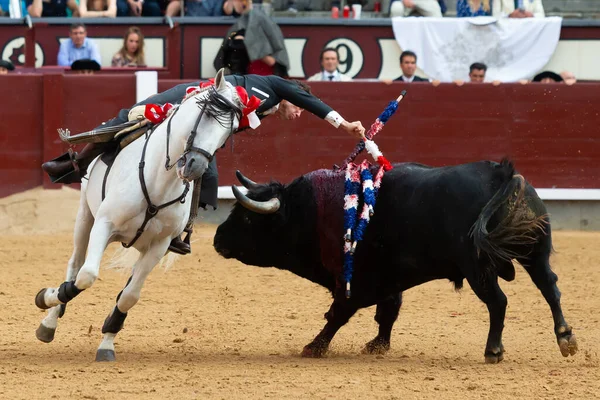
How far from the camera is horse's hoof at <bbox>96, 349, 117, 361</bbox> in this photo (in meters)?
6.41

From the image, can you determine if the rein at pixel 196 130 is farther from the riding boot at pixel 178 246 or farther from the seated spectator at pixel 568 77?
the seated spectator at pixel 568 77

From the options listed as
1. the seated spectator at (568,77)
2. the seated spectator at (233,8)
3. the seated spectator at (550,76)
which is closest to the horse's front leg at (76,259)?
the seated spectator at (233,8)

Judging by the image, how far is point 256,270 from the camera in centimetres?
996

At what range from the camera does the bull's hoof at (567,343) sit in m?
6.30

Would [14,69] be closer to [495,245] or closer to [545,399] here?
[495,245]

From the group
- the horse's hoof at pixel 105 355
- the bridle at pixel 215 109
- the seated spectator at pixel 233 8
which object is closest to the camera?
the bridle at pixel 215 109

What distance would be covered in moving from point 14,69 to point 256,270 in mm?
4324

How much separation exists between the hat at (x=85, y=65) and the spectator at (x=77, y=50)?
391 millimetres

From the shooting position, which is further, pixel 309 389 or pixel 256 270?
pixel 256 270

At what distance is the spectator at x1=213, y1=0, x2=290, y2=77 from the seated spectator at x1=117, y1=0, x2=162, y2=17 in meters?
1.50

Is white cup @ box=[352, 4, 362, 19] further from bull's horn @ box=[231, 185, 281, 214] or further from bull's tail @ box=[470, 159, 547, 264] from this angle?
bull's tail @ box=[470, 159, 547, 264]

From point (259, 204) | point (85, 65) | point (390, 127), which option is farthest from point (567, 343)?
point (85, 65)

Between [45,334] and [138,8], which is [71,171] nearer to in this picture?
[45,334]

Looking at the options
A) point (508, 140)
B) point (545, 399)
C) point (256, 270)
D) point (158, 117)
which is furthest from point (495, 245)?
point (508, 140)
